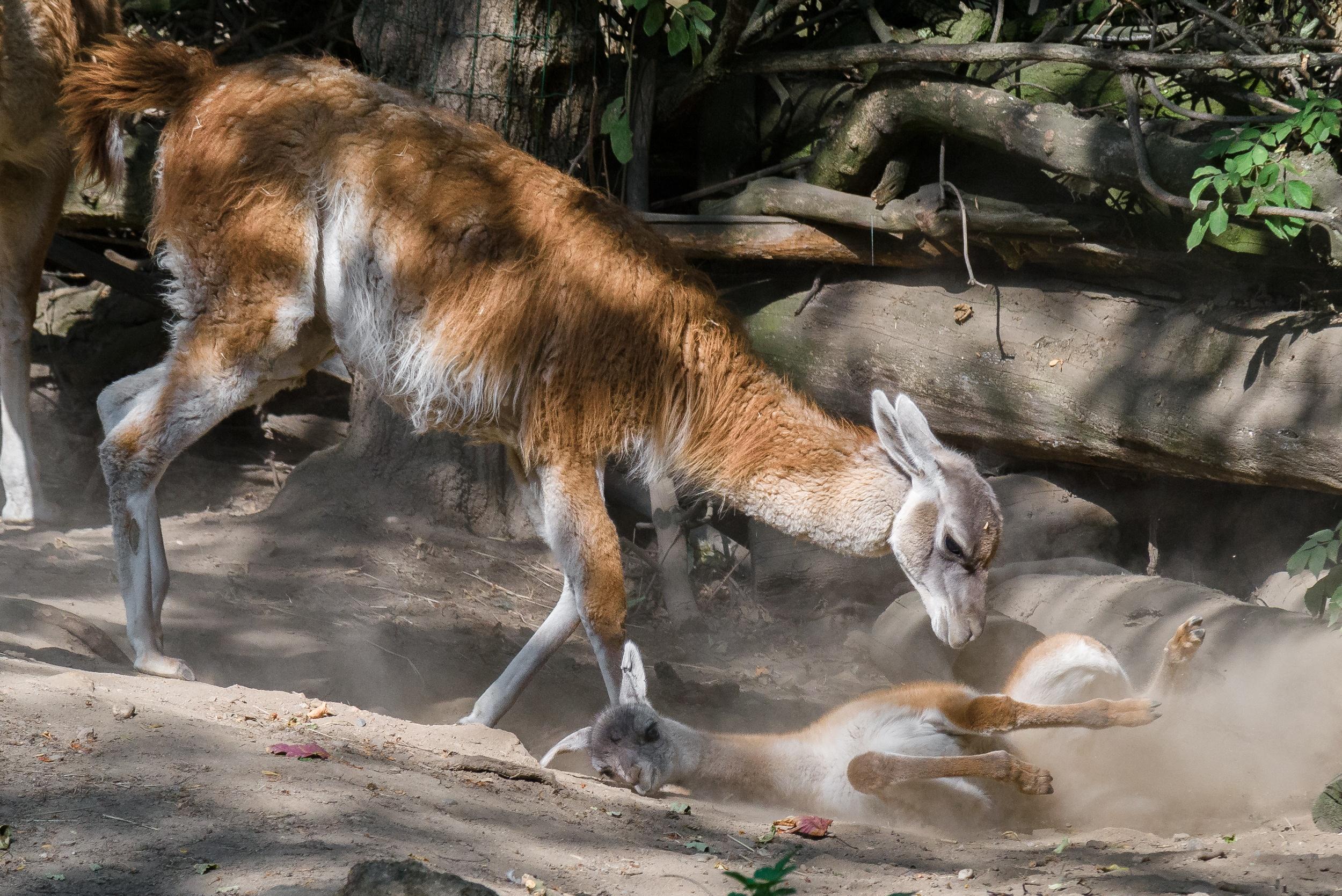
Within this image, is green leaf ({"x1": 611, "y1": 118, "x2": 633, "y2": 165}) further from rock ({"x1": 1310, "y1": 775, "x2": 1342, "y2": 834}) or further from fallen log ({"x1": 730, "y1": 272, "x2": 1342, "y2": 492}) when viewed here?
rock ({"x1": 1310, "y1": 775, "x2": 1342, "y2": 834})

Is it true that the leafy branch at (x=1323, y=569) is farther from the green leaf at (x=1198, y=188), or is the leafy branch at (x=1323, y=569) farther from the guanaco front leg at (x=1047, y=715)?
the green leaf at (x=1198, y=188)

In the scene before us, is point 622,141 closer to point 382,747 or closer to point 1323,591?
point 382,747

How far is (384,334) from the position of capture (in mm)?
5098

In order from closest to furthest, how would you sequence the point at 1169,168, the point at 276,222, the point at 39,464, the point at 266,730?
the point at 266,730 → the point at 276,222 → the point at 1169,168 → the point at 39,464

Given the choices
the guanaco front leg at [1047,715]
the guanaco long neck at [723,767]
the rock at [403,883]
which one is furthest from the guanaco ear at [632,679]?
the rock at [403,883]

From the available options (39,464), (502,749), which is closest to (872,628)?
(502,749)

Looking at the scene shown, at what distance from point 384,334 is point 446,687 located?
1815mm

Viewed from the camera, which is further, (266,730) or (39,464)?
(39,464)

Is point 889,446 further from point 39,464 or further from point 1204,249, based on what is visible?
point 39,464

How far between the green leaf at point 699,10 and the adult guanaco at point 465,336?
1635 millimetres

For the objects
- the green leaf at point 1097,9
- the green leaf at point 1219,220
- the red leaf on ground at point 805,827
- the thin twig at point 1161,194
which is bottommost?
the red leaf on ground at point 805,827

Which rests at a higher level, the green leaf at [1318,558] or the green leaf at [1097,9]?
the green leaf at [1097,9]

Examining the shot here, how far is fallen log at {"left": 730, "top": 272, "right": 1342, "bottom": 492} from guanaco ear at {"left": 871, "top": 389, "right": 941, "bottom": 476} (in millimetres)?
1567

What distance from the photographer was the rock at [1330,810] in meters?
Result: 3.69
